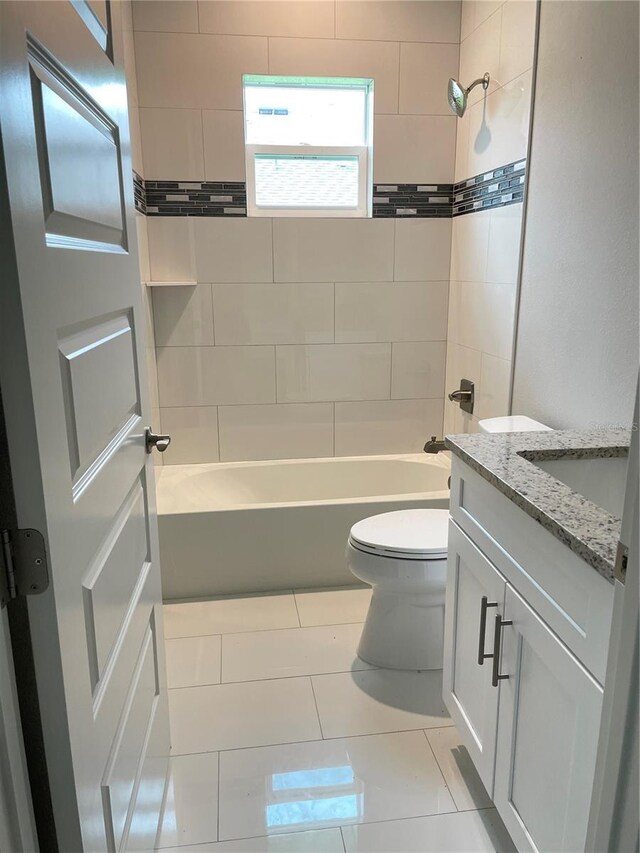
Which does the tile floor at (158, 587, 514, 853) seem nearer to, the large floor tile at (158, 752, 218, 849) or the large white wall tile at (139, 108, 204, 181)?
the large floor tile at (158, 752, 218, 849)

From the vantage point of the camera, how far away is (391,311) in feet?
10.6

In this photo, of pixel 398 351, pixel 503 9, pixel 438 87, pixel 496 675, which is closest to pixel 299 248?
pixel 398 351

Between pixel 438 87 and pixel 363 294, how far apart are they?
104 centimetres

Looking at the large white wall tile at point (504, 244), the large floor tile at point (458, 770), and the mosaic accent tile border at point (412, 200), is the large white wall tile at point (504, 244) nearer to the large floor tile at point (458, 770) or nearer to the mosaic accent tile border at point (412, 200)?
the mosaic accent tile border at point (412, 200)

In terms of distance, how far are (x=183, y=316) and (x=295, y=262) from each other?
0.62 m

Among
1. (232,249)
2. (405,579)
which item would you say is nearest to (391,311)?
(232,249)

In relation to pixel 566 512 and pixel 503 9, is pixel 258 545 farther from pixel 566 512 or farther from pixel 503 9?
pixel 503 9

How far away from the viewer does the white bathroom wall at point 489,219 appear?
238 cm

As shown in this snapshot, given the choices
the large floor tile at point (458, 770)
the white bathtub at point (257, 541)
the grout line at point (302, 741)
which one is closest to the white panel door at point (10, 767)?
the grout line at point (302, 741)

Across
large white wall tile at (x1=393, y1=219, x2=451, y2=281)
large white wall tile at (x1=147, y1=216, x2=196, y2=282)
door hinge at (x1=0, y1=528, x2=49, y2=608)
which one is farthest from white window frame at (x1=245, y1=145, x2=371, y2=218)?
door hinge at (x1=0, y1=528, x2=49, y2=608)

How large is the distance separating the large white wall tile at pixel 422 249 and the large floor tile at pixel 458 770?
7.07 feet

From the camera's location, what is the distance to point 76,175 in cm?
97

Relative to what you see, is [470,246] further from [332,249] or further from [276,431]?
[276,431]

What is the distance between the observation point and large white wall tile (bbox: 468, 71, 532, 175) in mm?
2334
